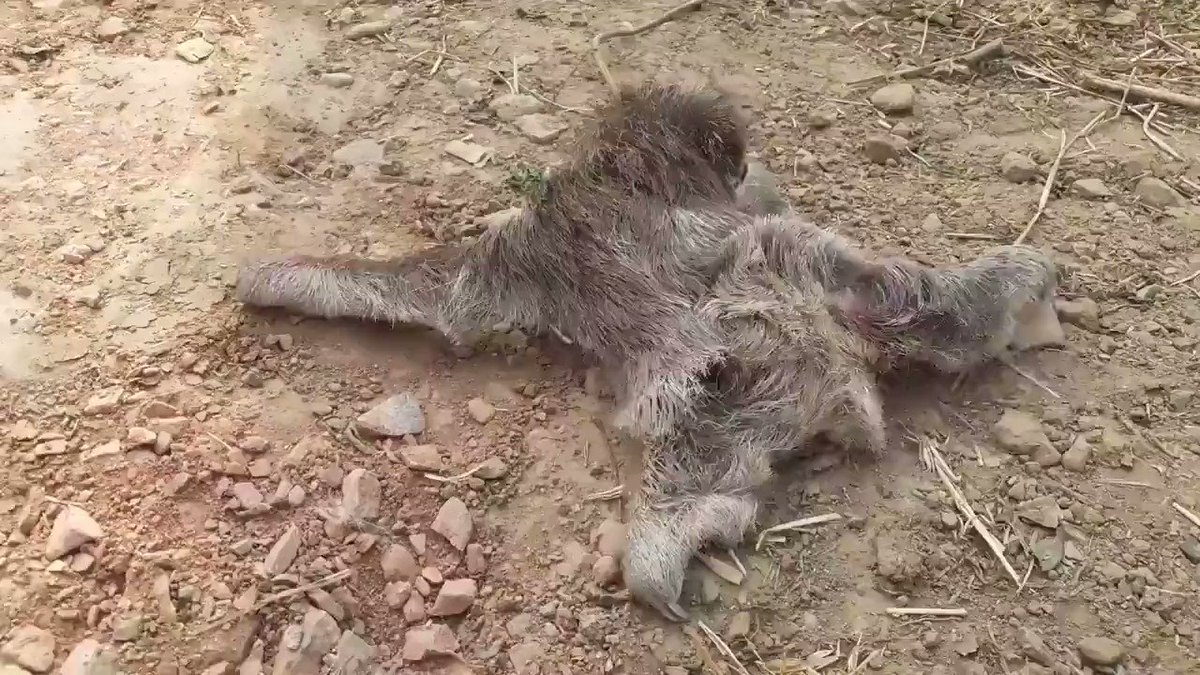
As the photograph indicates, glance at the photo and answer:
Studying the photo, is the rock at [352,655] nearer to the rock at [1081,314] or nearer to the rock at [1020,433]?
the rock at [1020,433]

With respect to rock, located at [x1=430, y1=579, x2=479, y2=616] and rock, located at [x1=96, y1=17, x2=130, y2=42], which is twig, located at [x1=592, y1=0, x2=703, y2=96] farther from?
rock, located at [x1=430, y1=579, x2=479, y2=616]

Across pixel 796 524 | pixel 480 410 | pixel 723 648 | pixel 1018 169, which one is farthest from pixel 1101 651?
pixel 1018 169

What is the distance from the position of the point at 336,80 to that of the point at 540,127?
28.8 inches

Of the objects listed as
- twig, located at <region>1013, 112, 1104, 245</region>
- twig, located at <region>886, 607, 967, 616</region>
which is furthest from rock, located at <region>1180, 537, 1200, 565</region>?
twig, located at <region>1013, 112, 1104, 245</region>

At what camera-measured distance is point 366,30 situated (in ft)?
11.6

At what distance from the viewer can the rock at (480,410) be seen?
2.41 m

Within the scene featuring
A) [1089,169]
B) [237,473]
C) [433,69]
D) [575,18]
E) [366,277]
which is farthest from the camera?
[575,18]

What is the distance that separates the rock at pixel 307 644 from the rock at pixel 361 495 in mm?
248

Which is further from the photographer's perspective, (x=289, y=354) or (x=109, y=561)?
(x=289, y=354)

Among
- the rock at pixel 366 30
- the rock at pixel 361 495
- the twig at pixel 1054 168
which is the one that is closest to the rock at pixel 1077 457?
the twig at pixel 1054 168

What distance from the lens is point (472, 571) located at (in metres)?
2.12

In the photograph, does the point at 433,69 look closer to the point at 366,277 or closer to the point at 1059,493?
the point at 366,277

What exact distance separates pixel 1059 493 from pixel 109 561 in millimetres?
2122

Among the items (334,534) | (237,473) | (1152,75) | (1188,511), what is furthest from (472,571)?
(1152,75)
